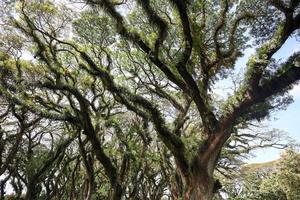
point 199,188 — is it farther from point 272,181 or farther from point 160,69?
Answer: point 272,181

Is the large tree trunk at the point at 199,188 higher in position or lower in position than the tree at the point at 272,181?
lower

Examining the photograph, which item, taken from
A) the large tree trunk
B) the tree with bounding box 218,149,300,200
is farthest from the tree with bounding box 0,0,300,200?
the tree with bounding box 218,149,300,200

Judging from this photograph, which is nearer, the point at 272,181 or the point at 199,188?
the point at 199,188

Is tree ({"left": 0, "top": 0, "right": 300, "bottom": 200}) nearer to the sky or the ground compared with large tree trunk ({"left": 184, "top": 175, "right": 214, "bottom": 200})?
nearer to the sky

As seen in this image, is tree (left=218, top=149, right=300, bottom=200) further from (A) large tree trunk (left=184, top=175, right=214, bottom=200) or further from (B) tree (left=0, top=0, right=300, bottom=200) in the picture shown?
(A) large tree trunk (left=184, top=175, right=214, bottom=200)

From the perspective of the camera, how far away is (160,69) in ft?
35.1

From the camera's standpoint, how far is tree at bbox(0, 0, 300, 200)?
9414 mm

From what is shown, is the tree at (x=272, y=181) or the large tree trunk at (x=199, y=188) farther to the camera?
the tree at (x=272, y=181)

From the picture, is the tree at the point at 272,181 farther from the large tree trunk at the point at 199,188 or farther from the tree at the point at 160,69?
the large tree trunk at the point at 199,188

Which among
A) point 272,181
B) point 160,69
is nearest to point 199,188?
point 160,69

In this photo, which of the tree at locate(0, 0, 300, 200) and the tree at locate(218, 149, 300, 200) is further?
the tree at locate(218, 149, 300, 200)

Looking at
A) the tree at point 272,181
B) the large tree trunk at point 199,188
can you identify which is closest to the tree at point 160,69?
the large tree trunk at point 199,188

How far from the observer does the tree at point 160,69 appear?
30.9 ft

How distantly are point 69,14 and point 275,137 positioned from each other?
39.1ft
